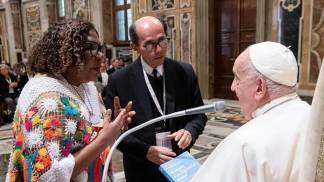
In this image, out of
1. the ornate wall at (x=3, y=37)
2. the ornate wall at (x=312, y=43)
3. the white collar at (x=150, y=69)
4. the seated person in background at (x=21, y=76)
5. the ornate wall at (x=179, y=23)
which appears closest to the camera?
the white collar at (x=150, y=69)

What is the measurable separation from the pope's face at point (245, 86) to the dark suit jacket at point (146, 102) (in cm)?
79

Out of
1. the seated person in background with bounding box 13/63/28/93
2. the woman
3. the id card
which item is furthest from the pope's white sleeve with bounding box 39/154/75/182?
the seated person in background with bounding box 13/63/28/93

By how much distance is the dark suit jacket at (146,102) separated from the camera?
195cm

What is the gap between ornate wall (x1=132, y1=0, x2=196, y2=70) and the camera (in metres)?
8.03

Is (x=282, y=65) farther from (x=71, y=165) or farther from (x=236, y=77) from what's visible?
(x=71, y=165)

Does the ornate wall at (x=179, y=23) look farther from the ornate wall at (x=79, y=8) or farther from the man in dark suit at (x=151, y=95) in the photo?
the man in dark suit at (x=151, y=95)

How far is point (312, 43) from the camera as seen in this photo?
238 inches

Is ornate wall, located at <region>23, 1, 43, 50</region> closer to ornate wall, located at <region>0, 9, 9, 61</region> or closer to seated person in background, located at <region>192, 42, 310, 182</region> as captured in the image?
ornate wall, located at <region>0, 9, 9, 61</region>

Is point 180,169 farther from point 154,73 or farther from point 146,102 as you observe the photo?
point 154,73

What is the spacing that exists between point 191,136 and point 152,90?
356 millimetres

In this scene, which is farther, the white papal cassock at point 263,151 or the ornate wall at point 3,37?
the ornate wall at point 3,37

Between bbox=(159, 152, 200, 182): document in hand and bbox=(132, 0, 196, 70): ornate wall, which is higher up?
bbox=(132, 0, 196, 70): ornate wall

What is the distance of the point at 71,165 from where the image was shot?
134 centimetres

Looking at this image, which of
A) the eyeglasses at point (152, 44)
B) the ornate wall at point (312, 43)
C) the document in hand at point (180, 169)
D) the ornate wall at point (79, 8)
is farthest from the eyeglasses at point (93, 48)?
the ornate wall at point (79, 8)
